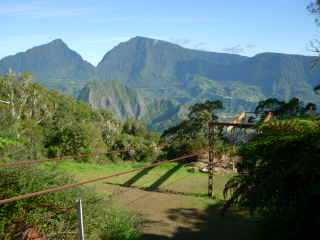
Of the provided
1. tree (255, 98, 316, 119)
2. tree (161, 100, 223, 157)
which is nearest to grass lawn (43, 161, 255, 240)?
tree (255, 98, 316, 119)

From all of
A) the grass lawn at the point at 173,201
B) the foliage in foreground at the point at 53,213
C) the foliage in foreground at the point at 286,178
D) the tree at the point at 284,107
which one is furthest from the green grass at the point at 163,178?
the foliage in foreground at the point at 286,178

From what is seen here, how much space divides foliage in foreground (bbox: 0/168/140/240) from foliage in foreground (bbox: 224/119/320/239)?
154 centimetres

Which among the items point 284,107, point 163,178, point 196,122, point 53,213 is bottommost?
point 163,178

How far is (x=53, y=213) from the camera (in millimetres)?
4672

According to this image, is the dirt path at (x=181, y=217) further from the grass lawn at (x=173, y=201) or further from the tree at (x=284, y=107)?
the tree at (x=284, y=107)

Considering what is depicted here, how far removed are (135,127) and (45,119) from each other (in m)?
13.3

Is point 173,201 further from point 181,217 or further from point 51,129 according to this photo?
point 51,129

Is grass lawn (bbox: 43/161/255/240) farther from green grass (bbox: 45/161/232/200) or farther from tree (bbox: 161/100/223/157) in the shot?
tree (bbox: 161/100/223/157)

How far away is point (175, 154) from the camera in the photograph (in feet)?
36.5

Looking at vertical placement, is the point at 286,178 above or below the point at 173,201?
above

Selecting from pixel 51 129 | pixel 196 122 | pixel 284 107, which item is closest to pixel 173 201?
pixel 284 107

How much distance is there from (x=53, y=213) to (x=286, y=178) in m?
2.44

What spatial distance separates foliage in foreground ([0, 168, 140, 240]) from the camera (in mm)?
4531

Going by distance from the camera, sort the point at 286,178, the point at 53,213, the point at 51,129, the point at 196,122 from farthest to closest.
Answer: the point at 51,129 → the point at 196,122 → the point at 53,213 → the point at 286,178
